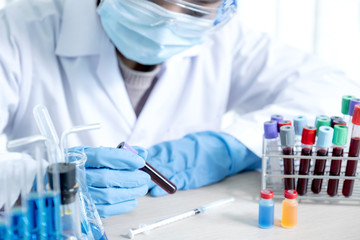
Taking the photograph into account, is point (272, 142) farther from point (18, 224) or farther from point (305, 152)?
point (18, 224)

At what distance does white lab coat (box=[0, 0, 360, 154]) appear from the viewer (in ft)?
4.69

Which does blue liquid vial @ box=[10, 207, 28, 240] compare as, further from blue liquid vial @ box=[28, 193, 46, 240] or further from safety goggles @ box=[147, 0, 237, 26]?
safety goggles @ box=[147, 0, 237, 26]

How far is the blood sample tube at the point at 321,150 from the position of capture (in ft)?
3.45

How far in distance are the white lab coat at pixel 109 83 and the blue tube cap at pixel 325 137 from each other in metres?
0.27

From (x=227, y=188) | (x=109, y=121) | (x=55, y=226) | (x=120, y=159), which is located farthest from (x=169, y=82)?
(x=55, y=226)

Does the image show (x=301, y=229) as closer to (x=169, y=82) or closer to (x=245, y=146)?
(x=245, y=146)

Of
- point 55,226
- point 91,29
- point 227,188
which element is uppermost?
point 91,29

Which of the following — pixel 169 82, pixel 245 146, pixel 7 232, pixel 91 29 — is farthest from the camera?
pixel 169 82

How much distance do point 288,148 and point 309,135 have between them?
0.21 ft

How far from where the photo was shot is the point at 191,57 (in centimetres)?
171

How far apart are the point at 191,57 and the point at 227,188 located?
2.21 feet

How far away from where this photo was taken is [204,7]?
1268 millimetres

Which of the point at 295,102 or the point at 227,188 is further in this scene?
the point at 295,102

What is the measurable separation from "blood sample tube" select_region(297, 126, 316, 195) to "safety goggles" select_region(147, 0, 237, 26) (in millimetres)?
467
